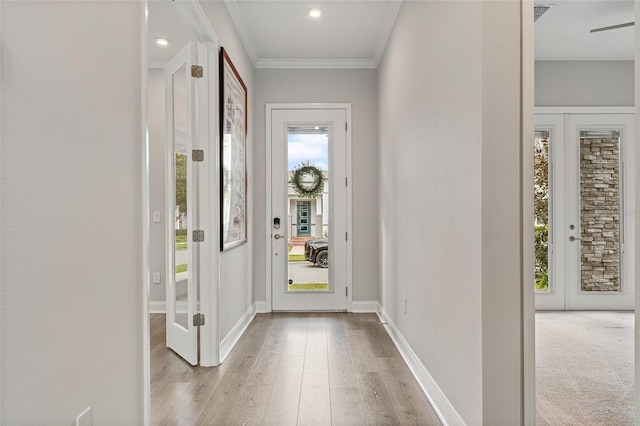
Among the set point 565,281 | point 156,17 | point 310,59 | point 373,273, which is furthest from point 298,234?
point 565,281

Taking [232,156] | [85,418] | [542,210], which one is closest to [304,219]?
[232,156]

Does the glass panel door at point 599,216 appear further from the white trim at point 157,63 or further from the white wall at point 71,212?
the white wall at point 71,212

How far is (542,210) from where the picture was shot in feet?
16.7

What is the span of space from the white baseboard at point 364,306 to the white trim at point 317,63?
2.65 meters

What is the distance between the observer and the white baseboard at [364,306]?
4.81m

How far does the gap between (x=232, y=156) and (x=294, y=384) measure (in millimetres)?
1888

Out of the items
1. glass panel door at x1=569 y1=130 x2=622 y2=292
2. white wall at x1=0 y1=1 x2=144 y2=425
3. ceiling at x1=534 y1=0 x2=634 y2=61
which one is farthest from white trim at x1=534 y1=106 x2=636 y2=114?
white wall at x1=0 y1=1 x2=144 y2=425

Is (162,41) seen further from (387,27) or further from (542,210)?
(542,210)

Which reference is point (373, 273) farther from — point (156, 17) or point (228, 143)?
point (156, 17)

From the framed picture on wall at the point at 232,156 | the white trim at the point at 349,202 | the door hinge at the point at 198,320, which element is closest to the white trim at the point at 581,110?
the white trim at the point at 349,202

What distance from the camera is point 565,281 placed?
496cm

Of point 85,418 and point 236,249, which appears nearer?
point 85,418

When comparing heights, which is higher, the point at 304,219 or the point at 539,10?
the point at 539,10

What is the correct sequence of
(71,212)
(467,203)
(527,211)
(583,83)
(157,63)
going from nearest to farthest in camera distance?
1. (71,212)
2. (527,211)
3. (467,203)
4. (157,63)
5. (583,83)
